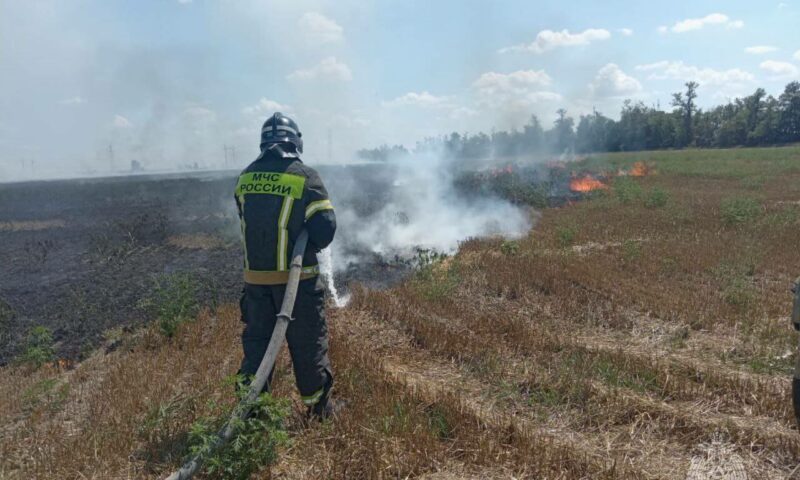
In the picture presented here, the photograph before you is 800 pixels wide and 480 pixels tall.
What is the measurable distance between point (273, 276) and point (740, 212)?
45.1ft

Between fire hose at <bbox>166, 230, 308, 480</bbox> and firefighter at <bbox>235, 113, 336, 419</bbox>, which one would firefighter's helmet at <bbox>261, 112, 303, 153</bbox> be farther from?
fire hose at <bbox>166, 230, 308, 480</bbox>

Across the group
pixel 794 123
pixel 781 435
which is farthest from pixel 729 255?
pixel 794 123

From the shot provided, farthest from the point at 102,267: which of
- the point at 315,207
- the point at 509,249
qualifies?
the point at 315,207

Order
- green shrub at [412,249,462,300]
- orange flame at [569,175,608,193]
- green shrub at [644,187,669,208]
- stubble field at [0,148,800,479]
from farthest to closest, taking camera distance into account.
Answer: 1. orange flame at [569,175,608,193]
2. green shrub at [644,187,669,208]
3. green shrub at [412,249,462,300]
4. stubble field at [0,148,800,479]

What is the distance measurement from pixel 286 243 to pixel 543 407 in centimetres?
245

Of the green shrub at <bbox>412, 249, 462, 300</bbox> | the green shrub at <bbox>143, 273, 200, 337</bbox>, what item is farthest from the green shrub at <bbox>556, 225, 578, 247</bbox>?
the green shrub at <bbox>143, 273, 200, 337</bbox>

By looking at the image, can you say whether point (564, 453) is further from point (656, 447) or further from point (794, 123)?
point (794, 123)

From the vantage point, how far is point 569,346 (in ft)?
17.6

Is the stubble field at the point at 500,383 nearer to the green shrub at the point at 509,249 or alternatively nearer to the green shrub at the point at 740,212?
the green shrub at the point at 509,249

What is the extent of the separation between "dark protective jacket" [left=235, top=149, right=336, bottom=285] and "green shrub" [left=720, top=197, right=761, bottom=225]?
41.2 ft

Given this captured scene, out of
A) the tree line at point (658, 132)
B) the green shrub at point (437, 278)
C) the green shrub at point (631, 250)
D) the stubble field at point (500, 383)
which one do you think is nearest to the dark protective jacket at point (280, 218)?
the stubble field at point (500, 383)

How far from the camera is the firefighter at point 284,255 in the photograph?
3635 millimetres

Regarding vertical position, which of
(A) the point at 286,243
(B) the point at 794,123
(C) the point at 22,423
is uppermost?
(B) the point at 794,123

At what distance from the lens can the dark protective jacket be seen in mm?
3627
